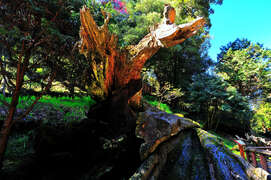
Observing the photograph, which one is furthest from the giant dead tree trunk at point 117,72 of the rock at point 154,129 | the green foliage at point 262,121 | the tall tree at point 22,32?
the green foliage at point 262,121

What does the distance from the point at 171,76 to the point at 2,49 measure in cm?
1163

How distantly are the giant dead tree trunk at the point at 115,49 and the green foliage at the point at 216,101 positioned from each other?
7.54 meters

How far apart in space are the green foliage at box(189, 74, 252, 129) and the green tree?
132 inches

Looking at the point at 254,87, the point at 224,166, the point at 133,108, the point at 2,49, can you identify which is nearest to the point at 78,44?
the point at 2,49

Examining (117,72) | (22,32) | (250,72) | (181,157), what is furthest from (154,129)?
(250,72)

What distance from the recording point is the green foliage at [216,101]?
785 cm

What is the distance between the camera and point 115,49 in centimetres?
269

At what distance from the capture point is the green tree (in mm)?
10695

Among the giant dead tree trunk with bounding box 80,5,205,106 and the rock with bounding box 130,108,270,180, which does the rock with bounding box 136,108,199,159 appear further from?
the giant dead tree trunk with bounding box 80,5,205,106

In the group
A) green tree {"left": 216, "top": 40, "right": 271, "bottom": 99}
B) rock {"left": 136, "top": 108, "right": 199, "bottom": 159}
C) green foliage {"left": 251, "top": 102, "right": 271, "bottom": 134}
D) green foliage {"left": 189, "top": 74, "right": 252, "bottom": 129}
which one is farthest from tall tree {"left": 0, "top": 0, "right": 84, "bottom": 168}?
green tree {"left": 216, "top": 40, "right": 271, "bottom": 99}

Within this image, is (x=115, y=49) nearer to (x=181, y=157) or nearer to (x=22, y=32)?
(x=22, y=32)

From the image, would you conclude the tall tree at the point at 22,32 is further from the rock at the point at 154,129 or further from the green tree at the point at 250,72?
the green tree at the point at 250,72

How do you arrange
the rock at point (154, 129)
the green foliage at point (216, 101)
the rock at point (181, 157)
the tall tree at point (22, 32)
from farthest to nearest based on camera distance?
the green foliage at point (216, 101), the rock at point (154, 129), the rock at point (181, 157), the tall tree at point (22, 32)

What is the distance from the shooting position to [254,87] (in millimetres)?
11766
